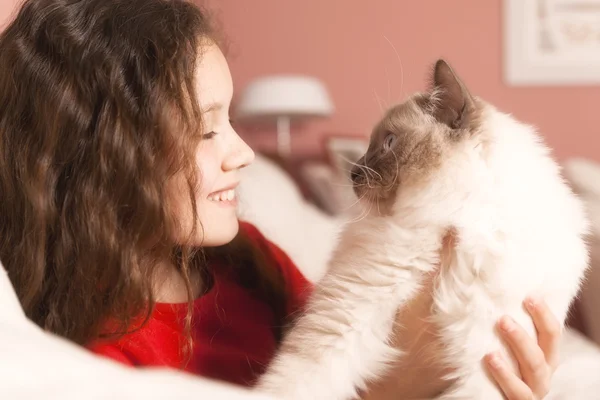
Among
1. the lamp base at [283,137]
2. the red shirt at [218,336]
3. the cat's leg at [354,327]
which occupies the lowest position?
the lamp base at [283,137]

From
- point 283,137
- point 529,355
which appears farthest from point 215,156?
point 283,137

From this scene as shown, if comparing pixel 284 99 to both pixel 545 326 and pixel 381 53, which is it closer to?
pixel 381 53

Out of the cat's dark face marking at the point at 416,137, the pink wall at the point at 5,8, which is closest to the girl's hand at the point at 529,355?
the cat's dark face marking at the point at 416,137

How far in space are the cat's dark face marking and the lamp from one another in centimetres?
216

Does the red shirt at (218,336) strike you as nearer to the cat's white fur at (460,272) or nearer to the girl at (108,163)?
the girl at (108,163)

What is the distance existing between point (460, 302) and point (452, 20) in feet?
10.4

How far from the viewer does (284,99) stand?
3.40m

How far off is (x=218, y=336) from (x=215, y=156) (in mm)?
399

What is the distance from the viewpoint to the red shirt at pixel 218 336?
1079 mm

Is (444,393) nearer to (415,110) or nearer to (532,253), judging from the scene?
(532,253)

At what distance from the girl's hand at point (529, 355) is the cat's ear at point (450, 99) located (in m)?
0.37

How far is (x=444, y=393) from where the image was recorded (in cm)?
99

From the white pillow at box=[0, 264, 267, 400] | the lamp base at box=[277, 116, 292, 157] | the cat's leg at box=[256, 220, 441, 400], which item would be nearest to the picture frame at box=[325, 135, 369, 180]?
the lamp base at box=[277, 116, 292, 157]

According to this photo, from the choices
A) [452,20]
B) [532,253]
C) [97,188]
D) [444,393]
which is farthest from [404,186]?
[452,20]
